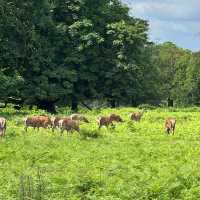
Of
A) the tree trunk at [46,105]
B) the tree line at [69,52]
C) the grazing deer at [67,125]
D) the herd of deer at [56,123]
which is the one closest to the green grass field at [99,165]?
the herd of deer at [56,123]

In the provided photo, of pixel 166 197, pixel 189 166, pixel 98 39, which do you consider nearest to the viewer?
pixel 166 197

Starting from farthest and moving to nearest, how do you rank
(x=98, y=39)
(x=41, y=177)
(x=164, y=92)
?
(x=164, y=92), (x=98, y=39), (x=41, y=177)

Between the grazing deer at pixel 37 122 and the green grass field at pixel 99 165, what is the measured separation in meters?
0.43

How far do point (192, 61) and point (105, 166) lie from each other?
70686mm

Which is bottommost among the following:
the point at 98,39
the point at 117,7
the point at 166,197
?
the point at 166,197

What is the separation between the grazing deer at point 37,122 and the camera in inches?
1189

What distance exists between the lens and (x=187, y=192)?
1670 centimetres

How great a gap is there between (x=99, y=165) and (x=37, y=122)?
33.2 feet

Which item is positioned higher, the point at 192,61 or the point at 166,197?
the point at 192,61

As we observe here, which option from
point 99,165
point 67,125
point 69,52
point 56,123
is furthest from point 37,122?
point 69,52

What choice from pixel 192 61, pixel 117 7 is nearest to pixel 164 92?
pixel 192 61

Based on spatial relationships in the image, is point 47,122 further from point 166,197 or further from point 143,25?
point 143,25

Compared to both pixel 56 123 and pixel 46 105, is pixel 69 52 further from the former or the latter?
pixel 56 123

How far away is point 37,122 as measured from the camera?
30.4m
